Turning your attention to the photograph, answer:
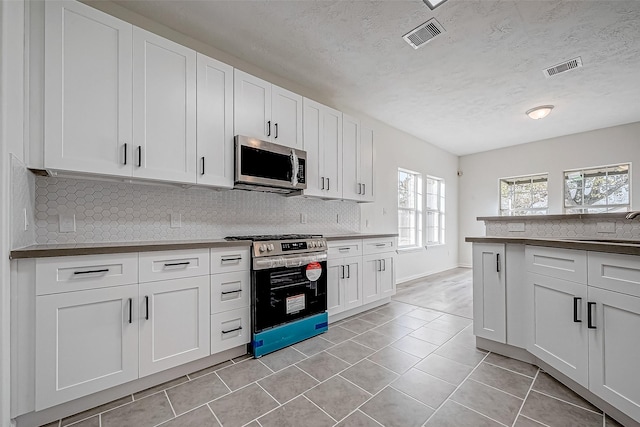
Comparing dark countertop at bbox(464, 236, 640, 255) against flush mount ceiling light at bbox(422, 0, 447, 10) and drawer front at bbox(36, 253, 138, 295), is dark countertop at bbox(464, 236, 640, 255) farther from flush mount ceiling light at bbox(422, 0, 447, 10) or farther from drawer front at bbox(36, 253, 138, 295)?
drawer front at bbox(36, 253, 138, 295)

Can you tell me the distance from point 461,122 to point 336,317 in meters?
4.00

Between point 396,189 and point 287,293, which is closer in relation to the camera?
point 287,293

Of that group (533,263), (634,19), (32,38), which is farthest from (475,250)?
(32,38)

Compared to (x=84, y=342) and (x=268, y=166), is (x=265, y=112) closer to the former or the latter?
(x=268, y=166)

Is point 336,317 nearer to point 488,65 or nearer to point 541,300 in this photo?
point 541,300

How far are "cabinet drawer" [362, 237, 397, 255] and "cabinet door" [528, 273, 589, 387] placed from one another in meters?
1.70

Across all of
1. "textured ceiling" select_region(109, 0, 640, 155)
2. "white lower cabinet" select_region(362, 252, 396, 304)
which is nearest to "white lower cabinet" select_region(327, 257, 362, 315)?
"white lower cabinet" select_region(362, 252, 396, 304)

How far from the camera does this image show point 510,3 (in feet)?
7.28

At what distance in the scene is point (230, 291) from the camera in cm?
228

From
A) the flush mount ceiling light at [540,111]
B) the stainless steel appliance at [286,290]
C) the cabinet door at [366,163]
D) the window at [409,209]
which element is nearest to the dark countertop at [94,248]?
the stainless steel appliance at [286,290]

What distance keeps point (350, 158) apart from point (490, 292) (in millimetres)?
2157

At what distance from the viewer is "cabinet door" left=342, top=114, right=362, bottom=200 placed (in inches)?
141

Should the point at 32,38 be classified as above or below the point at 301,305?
above

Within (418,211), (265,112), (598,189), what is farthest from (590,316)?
(598,189)
